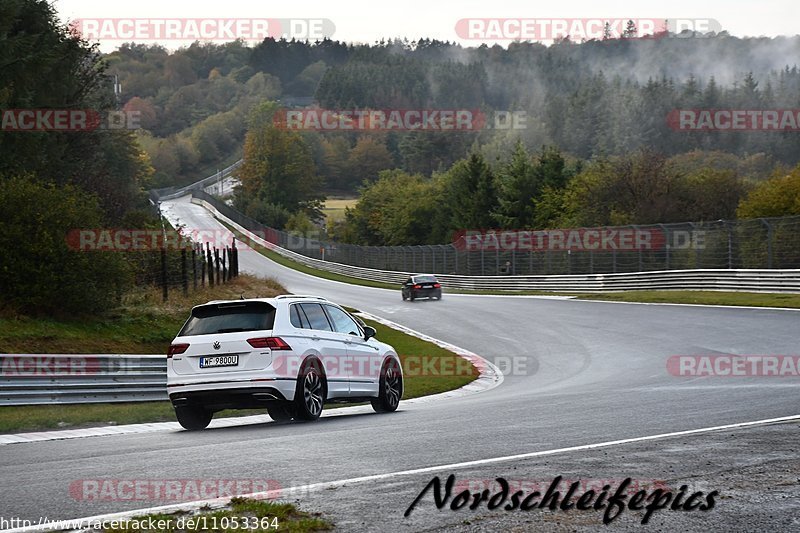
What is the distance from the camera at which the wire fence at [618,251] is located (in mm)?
38281

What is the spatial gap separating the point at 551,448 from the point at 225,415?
8674 mm

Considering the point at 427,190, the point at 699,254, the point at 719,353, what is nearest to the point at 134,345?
the point at 719,353

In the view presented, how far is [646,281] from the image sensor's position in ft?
152

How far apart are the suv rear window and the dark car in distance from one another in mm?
38250

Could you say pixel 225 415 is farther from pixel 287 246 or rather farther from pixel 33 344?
pixel 287 246

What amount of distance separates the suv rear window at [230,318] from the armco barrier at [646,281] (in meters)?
27.3

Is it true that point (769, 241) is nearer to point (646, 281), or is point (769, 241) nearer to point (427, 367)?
point (646, 281)

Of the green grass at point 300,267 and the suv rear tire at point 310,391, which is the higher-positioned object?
the suv rear tire at point 310,391

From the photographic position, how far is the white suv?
13.3 metres

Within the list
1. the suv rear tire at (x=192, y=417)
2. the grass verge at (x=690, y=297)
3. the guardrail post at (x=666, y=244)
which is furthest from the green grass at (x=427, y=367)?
the guardrail post at (x=666, y=244)

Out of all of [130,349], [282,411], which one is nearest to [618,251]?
[130,349]

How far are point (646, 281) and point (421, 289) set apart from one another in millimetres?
11439

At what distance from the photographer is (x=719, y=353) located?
23.4m

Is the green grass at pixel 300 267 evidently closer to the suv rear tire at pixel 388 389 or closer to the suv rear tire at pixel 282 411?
the suv rear tire at pixel 388 389
